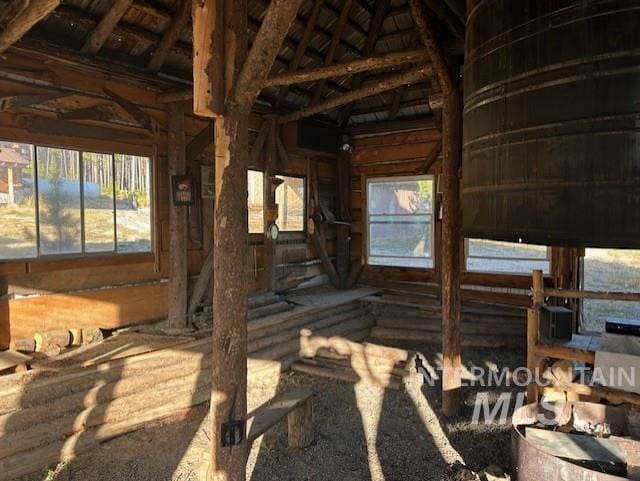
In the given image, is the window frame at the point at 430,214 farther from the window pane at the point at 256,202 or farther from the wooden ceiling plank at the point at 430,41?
the wooden ceiling plank at the point at 430,41

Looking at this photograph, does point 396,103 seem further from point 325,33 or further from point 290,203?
point 290,203

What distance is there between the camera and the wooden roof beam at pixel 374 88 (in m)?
4.54

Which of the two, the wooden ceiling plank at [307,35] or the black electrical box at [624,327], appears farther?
the wooden ceiling plank at [307,35]

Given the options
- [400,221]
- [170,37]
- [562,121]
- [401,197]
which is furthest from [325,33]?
[562,121]

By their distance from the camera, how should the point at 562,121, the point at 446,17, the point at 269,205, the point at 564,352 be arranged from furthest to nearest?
the point at 269,205
the point at 446,17
the point at 564,352
the point at 562,121

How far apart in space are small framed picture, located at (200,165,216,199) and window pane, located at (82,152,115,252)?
1.29 metres

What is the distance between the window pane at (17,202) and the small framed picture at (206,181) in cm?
218

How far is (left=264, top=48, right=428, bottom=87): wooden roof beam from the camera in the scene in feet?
13.7

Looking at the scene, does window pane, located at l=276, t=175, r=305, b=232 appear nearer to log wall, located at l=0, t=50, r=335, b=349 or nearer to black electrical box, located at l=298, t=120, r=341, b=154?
black electrical box, located at l=298, t=120, r=341, b=154

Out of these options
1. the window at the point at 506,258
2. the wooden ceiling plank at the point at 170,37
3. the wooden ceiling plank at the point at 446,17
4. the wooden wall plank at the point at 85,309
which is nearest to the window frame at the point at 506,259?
the window at the point at 506,258

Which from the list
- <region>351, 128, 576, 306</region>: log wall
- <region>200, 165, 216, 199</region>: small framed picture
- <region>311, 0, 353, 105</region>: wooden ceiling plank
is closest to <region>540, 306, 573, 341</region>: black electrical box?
<region>351, 128, 576, 306</region>: log wall

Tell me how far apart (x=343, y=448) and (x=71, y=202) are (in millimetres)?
3986

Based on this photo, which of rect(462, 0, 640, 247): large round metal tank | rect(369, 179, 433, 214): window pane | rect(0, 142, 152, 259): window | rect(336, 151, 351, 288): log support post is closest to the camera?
rect(462, 0, 640, 247): large round metal tank

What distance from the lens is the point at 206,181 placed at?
21.5 ft
